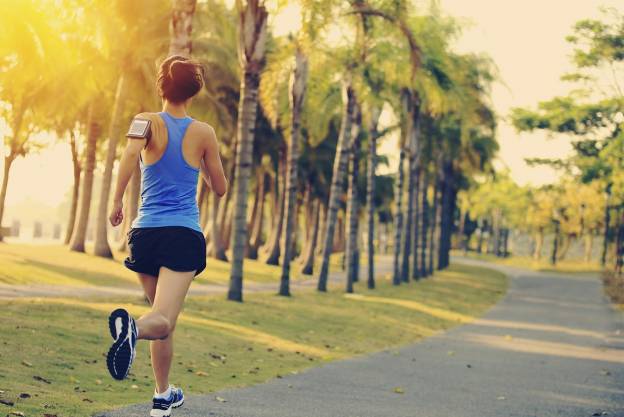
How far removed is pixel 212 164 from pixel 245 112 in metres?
15.7

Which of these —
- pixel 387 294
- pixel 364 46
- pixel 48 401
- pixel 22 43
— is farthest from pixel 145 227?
pixel 387 294

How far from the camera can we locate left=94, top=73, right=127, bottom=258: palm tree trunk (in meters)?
33.4

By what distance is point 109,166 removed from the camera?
3394cm

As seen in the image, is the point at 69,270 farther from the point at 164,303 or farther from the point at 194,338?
the point at 164,303

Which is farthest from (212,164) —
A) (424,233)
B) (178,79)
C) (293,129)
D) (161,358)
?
(424,233)

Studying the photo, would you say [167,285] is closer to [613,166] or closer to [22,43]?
[22,43]

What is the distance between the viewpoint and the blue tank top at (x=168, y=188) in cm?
562

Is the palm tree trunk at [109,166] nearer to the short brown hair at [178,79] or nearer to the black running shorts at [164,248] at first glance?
the short brown hair at [178,79]

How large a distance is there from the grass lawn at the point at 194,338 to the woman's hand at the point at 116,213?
72.6 inches

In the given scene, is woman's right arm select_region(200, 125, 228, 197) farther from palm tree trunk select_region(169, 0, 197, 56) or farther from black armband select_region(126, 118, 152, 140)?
palm tree trunk select_region(169, 0, 197, 56)

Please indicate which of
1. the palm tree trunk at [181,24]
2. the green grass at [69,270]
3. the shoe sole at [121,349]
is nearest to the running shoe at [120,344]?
the shoe sole at [121,349]

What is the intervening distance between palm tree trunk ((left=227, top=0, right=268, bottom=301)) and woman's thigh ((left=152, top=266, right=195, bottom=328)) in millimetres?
15602

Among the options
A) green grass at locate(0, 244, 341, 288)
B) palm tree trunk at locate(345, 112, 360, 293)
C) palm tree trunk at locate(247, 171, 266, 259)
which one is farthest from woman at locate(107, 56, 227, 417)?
palm tree trunk at locate(247, 171, 266, 259)

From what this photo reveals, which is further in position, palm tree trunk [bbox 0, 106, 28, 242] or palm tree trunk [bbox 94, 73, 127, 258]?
palm tree trunk [bbox 0, 106, 28, 242]
